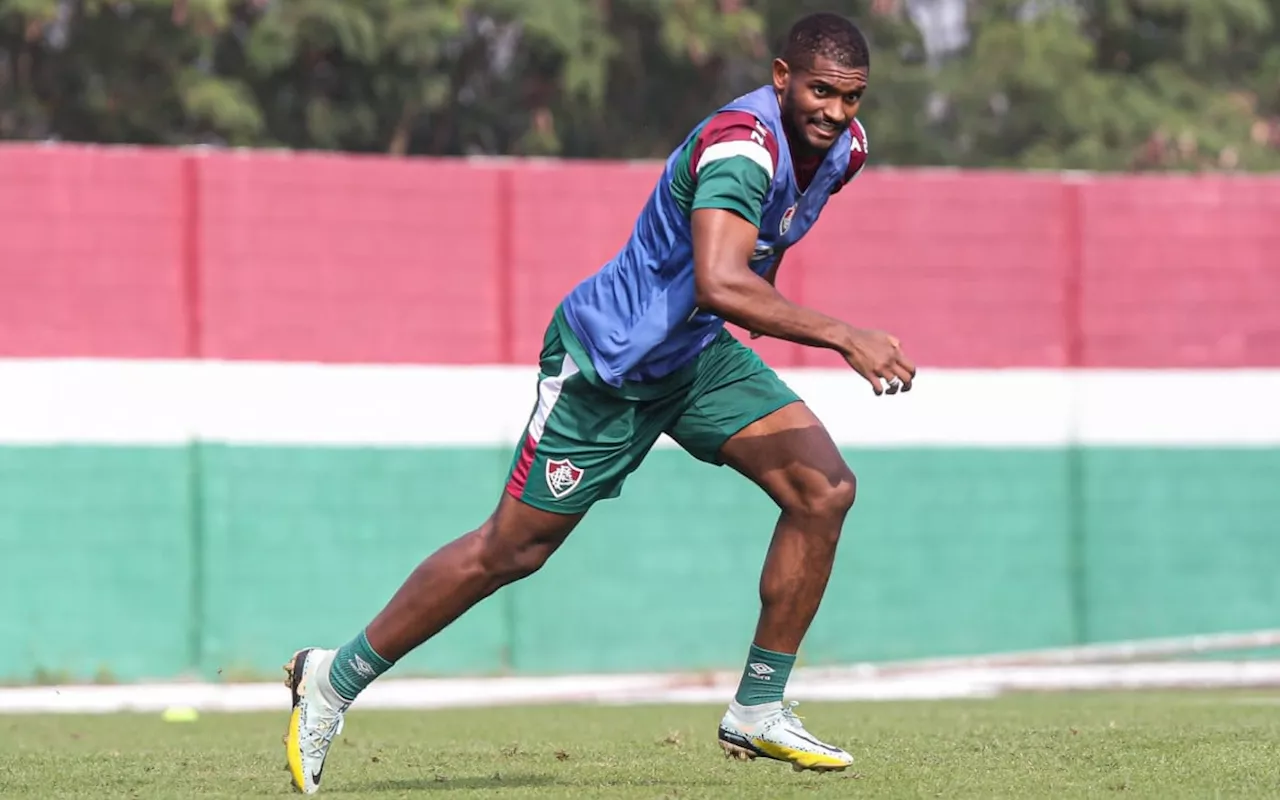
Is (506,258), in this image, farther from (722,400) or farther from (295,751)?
(295,751)

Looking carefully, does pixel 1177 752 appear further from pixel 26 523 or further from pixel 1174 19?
pixel 1174 19

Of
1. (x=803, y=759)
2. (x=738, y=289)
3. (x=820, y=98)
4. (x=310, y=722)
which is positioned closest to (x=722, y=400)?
(x=738, y=289)

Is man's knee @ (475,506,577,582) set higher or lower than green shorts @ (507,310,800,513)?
lower

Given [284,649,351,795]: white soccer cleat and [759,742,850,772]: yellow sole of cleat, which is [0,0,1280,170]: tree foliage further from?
[759,742,850,772]: yellow sole of cleat

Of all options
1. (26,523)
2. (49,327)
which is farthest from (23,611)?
(49,327)

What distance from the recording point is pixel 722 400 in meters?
6.74

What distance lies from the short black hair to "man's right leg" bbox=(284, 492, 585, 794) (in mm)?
1515

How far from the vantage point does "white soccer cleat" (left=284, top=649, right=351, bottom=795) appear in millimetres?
6605

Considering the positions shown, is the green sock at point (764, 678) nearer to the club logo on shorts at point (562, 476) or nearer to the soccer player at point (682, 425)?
the soccer player at point (682, 425)

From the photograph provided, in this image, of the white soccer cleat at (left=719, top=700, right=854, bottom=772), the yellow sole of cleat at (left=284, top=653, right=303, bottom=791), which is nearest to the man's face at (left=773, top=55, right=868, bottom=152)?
the white soccer cleat at (left=719, top=700, right=854, bottom=772)

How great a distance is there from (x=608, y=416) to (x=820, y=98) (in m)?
1.15

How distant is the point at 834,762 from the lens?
6.59 metres

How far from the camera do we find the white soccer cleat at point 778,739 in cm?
660

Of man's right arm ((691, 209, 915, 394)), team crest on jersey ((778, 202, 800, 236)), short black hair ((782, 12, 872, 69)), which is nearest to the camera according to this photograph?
man's right arm ((691, 209, 915, 394))
